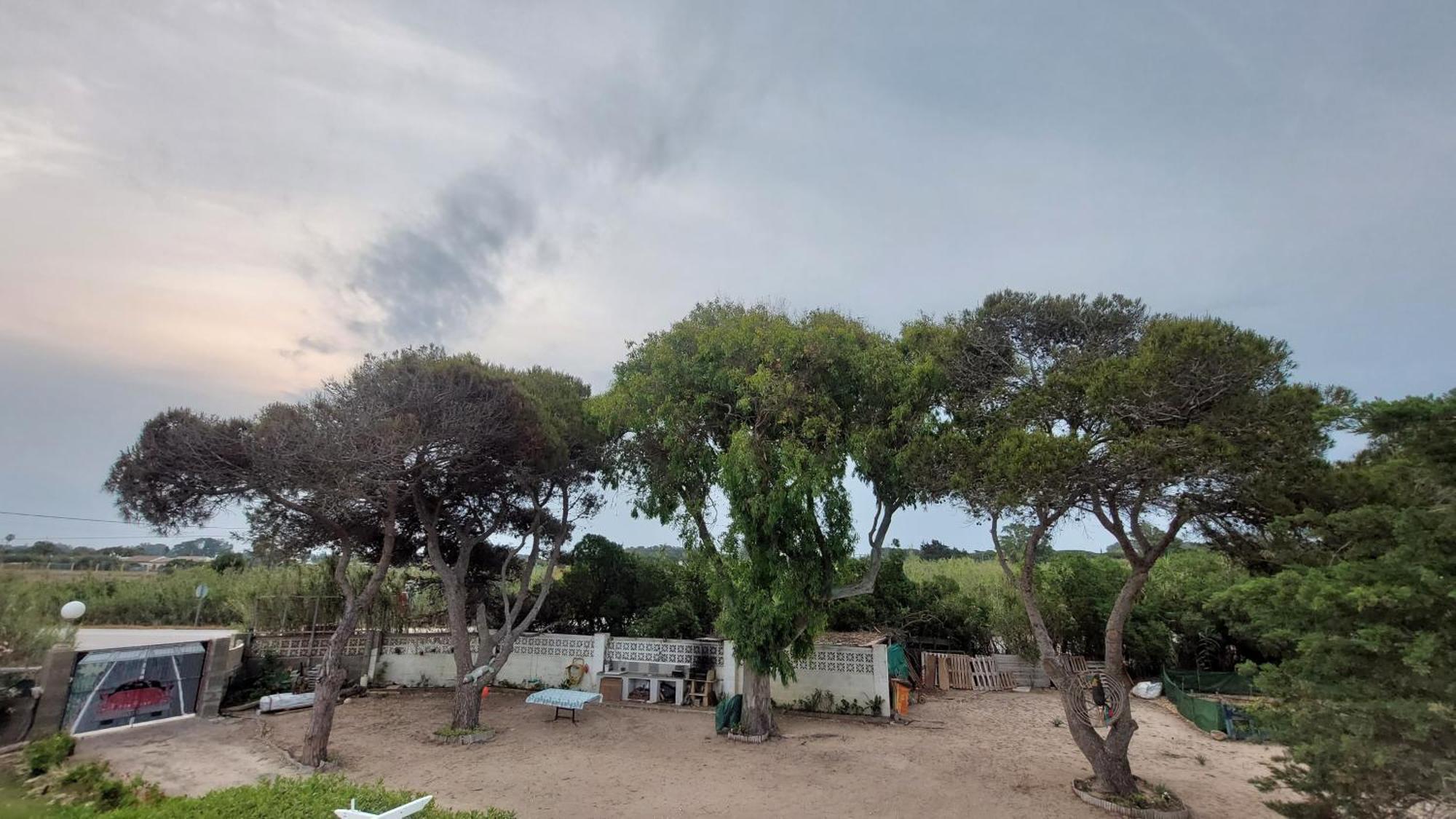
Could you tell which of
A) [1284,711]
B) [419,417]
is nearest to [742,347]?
[419,417]

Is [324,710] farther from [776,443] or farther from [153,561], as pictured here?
[153,561]

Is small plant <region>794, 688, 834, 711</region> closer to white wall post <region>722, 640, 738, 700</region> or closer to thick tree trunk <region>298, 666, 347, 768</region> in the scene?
white wall post <region>722, 640, 738, 700</region>

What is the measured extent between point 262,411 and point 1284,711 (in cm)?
1347

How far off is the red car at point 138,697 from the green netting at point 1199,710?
18.5 m

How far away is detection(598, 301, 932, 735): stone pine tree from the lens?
9875 mm

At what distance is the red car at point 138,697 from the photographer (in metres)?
9.68

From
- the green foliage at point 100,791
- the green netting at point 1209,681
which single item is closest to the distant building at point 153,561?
the green foliage at point 100,791

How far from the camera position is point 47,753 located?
7473 millimetres

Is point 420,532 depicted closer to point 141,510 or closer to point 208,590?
point 141,510

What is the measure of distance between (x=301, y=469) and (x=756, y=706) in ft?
26.6

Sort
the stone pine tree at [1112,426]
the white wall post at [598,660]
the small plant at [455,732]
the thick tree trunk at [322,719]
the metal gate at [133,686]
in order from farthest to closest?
1. the white wall post at [598,660]
2. the small plant at [455,732]
3. the metal gate at [133,686]
4. the thick tree trunk at [322,719]
5. the stone pine tree at [1112,426]

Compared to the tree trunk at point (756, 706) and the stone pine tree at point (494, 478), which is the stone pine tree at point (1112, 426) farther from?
the stone pine tree at point (494, 478)

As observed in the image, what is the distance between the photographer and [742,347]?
10.5 m

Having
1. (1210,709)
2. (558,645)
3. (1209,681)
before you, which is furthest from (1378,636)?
(558,645)
